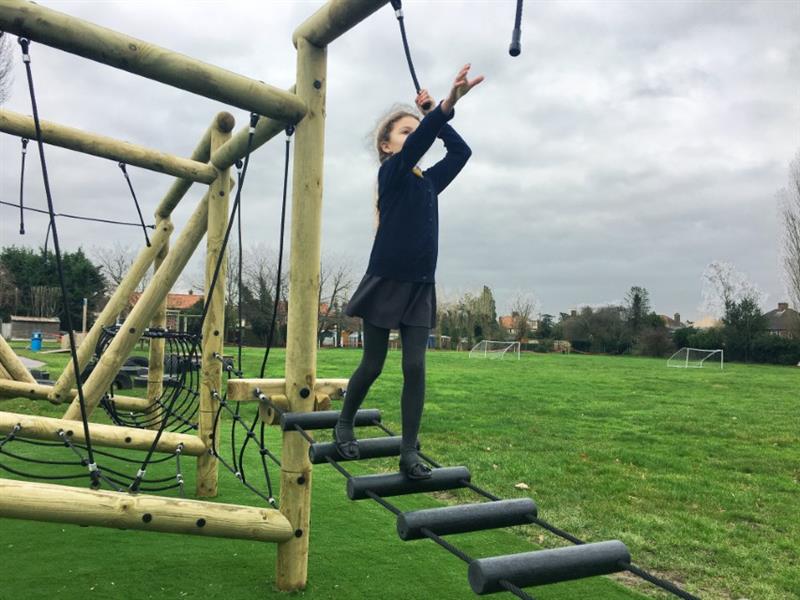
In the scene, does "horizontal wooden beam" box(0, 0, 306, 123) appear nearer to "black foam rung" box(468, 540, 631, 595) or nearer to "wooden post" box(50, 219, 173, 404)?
"black foam rung" box(468, 540, 631, 595)

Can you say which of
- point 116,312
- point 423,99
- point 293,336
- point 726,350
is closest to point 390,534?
point 293,336

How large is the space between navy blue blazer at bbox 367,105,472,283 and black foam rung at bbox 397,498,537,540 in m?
0.98

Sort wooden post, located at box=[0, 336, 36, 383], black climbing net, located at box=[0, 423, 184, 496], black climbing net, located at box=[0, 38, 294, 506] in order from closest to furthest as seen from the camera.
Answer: black climbing net, located at box=[0, 38, 294, 506]
black climbing net, located at box=[0, 423, 184, 496]
wooden post, located at box=[0, 336, 36, 383]

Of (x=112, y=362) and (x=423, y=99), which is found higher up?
(x=423, y=99)

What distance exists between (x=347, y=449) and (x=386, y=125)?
1.59 metres

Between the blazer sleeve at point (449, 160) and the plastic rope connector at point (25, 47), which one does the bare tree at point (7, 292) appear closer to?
the plastic rope connector at point (25, 47)

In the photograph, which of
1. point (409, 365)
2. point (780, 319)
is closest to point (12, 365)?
point (409, 365)

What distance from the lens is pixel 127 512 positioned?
2.75 meters

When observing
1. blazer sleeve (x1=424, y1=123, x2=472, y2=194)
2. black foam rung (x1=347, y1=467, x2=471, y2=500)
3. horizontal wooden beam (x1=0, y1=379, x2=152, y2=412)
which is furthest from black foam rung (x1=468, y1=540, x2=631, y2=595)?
horizontal wooden beam (x1=0, y1=379, x2=152, y2=412)

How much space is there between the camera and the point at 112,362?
495 cm

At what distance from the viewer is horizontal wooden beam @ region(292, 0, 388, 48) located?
9.42 ft

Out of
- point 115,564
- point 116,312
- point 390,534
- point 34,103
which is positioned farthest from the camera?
point 116,312

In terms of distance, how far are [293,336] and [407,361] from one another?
0.90 m

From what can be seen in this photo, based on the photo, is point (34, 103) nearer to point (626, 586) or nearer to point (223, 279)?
point (223, 279)
